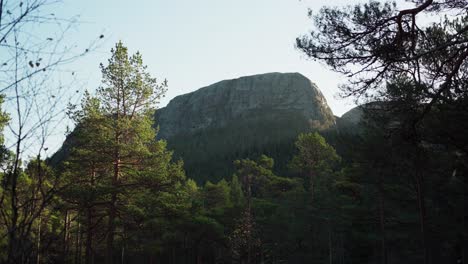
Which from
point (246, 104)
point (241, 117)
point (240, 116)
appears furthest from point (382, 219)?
point (246, 104)

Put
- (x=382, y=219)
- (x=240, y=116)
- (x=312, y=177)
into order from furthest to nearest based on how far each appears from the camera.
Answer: (x=240, y=116), (x=312, y=177), (x=382, y=219)

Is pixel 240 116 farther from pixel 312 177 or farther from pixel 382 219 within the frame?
pixel 382 219

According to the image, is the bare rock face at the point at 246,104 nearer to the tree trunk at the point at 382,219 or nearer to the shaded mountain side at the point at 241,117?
the shaded mountain side at the point at 241,117

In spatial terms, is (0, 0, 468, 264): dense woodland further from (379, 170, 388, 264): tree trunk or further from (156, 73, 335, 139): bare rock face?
(156, 73, 335, 139): bare rock face

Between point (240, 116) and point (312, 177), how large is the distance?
373 ft

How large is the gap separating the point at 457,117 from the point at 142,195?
12782mm

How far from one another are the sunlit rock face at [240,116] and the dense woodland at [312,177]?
7318 centimetres

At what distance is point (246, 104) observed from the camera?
148m

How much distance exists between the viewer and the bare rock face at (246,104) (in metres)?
137

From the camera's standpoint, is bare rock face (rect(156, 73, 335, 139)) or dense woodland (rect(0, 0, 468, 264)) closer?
dense woodland (rect(0, 0, 468, 264))

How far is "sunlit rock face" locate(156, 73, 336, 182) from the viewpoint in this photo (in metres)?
121

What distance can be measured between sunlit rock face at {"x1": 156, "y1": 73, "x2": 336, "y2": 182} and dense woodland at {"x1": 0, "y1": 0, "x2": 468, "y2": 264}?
240 ft

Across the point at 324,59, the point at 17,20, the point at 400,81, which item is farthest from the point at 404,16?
the point at 17,20

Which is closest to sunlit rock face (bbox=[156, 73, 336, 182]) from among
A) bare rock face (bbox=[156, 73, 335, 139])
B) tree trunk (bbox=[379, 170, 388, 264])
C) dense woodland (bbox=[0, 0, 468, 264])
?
bare rock face (bbox=[156, 73, 335, 139])
